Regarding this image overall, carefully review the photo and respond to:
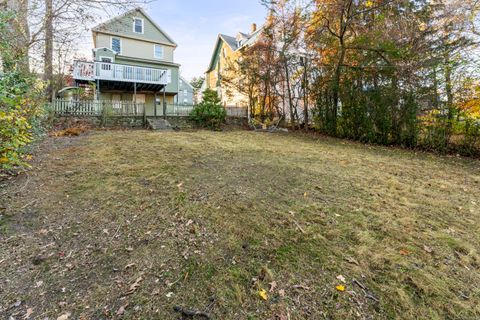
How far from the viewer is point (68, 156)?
14.8ft

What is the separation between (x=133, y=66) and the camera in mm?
14227

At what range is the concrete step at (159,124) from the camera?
34.2 feet

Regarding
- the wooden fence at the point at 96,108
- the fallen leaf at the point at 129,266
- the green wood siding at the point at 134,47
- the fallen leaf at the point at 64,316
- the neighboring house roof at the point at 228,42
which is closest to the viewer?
the fallen leaf at the point at 64,316

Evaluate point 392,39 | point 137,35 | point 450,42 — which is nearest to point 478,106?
point 450,42

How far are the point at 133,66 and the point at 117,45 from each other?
388 cm

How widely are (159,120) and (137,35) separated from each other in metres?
9.62

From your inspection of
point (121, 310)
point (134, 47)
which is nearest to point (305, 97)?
point (121, 310)

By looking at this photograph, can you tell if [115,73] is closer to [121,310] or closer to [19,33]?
[19,33]

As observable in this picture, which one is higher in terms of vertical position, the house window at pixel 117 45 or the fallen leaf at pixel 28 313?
the house window at pixel 117 45

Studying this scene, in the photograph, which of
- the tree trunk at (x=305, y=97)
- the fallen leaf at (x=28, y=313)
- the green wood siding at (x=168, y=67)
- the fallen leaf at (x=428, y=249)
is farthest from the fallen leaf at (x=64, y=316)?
the green wood siding at (x=168, y=67)

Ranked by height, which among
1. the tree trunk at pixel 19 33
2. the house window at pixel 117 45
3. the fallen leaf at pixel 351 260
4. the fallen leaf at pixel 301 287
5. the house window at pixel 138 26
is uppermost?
the house window at pixel 138 26

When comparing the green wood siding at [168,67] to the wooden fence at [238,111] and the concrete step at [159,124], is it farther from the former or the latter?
the concrete step at [159,124]

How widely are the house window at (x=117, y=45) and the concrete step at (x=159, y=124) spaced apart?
902 cm

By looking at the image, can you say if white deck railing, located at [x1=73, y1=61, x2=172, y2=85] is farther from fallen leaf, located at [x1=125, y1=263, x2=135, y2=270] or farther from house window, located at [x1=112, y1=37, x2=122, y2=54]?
fallen leaf, located at [x1=125, y1=263, x2=135, y2=270]
